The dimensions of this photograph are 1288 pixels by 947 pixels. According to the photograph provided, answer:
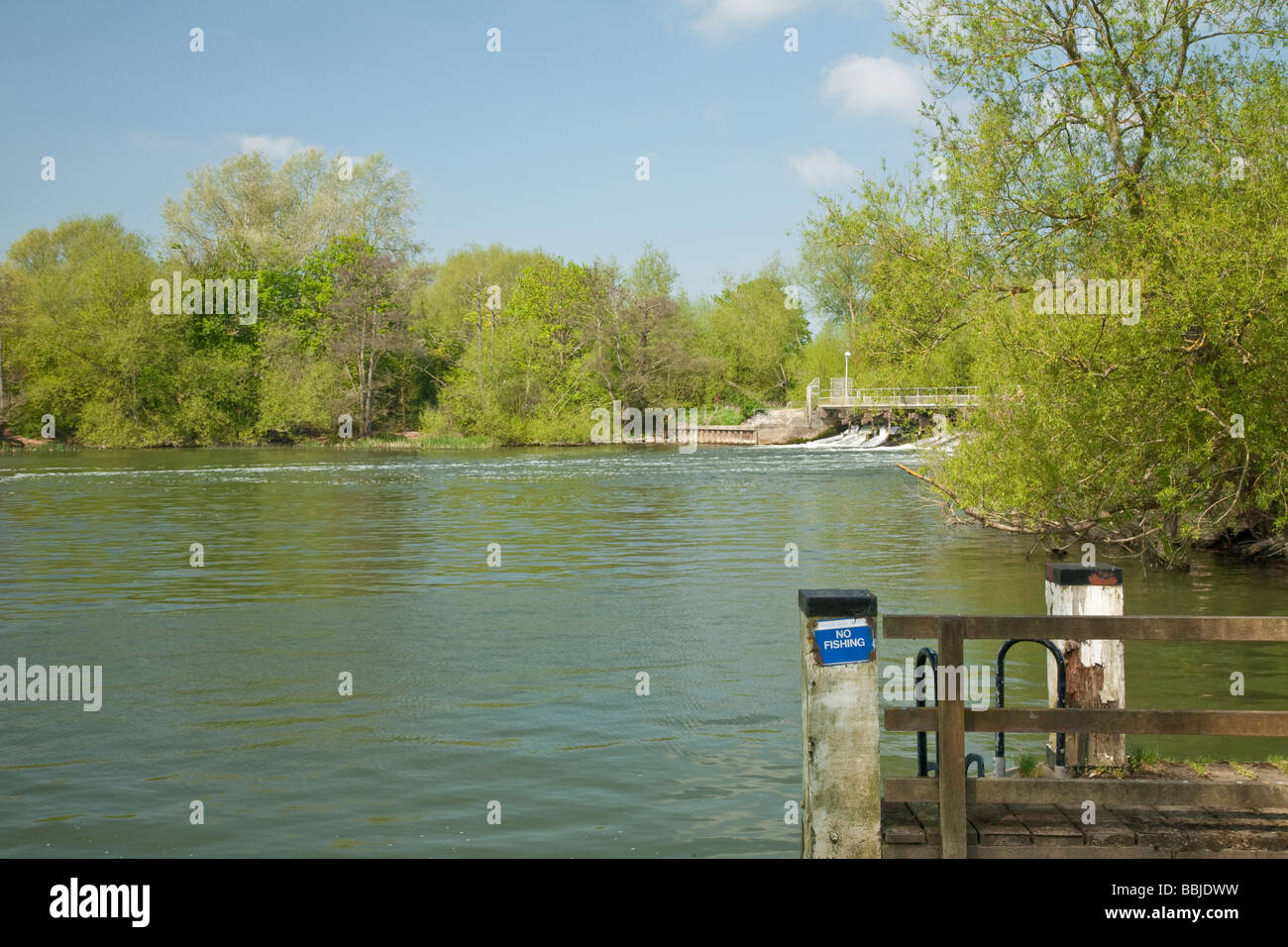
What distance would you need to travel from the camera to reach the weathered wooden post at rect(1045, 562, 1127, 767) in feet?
25.7

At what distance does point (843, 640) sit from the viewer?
683 centimetres

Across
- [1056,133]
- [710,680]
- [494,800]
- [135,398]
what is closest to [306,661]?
[710,680]

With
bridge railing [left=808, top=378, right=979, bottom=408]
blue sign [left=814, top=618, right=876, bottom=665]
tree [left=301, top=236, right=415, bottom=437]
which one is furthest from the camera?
tree [left=301, top=236, right=415, bottom=437]

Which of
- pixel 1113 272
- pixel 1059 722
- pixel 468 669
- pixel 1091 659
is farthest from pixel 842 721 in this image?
pixel 1113 272

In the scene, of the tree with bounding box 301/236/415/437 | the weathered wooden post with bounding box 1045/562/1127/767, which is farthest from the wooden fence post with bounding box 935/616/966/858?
the tree with bounding box 301/236/415/437

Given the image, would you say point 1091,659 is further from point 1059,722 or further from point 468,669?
point 468,669

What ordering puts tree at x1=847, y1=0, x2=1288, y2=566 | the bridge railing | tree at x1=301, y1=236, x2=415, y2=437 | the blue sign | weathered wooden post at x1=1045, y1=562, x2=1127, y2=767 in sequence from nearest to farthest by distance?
the blue sign → weathered wooden post at x1=1045, y1=562, x2=1127, y2=767 → tree at x1=847, y1=0, x2=1288, y2=566 → the bridge railing → tree at x1=301, y1=236, x2=415, y2=437

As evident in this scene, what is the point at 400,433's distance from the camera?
90.3 metres

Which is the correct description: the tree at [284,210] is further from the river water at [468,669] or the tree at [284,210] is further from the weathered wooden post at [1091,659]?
the weathered wooden post at [1091,659]

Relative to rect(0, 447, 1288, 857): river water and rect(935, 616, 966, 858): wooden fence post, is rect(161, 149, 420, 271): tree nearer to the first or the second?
rect(0, 447, 1288, 857): river water

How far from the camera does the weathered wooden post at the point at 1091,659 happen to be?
7.84 metres

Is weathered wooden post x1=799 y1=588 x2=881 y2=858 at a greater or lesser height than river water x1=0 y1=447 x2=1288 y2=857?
greater

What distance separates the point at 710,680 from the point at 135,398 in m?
76.9
